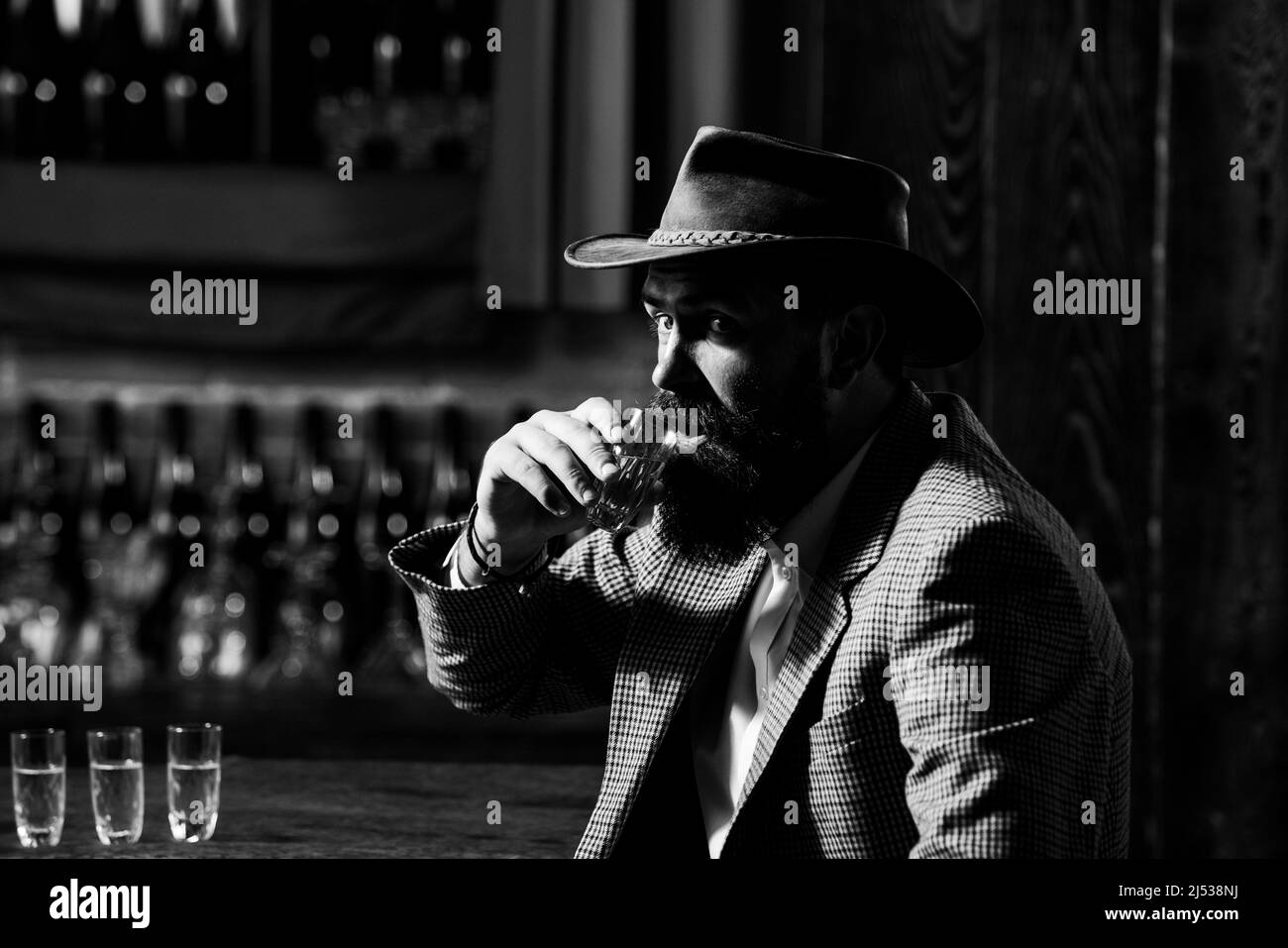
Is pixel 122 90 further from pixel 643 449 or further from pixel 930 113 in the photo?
pixel 643 449

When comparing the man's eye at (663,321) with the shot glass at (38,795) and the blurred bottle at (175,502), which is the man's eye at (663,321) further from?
the blurred bottle at (175,502)

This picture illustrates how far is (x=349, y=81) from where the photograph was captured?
3.07 meters

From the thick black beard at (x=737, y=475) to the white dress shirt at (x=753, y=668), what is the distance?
3 centimetres

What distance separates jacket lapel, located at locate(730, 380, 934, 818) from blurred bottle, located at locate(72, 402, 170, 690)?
165 cm

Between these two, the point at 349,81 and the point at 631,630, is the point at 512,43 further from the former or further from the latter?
the point at 631,630

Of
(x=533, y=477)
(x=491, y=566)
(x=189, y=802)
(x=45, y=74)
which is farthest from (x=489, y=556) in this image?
(x=45, y=74)

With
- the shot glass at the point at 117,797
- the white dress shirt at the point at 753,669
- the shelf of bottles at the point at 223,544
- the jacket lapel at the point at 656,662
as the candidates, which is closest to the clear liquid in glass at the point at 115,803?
the shot glass at the point at 117,797

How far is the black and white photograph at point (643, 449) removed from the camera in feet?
4.44

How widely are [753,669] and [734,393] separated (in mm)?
300

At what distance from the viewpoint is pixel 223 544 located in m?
2.94
